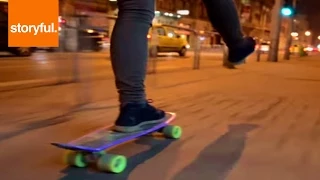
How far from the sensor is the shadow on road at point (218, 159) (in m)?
2.10

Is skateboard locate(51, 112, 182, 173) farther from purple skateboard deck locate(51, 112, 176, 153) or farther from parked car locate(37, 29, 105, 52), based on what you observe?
parked car locate(37, 29, 105, 52)

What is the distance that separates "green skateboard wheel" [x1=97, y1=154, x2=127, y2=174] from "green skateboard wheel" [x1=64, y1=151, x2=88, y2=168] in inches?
4.3

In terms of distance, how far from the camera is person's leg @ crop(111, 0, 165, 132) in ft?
7.52

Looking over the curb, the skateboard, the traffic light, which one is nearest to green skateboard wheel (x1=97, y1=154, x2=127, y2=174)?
the skateboard

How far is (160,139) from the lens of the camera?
9.32ft

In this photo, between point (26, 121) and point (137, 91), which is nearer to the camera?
point (137, 91)

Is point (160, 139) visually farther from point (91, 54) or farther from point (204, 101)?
point (91, 54)

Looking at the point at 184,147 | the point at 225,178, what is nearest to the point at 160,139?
the point at 184,147

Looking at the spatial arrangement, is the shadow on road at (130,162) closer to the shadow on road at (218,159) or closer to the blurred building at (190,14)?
the shadow on road at (218,159)

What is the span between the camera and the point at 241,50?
2717 mm

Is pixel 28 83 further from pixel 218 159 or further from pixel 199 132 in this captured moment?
pixel 218 159

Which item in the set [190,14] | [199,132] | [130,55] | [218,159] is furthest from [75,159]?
[190,14]

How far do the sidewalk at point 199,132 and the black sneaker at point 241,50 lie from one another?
1.57 feet

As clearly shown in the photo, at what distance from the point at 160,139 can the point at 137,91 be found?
576mm
